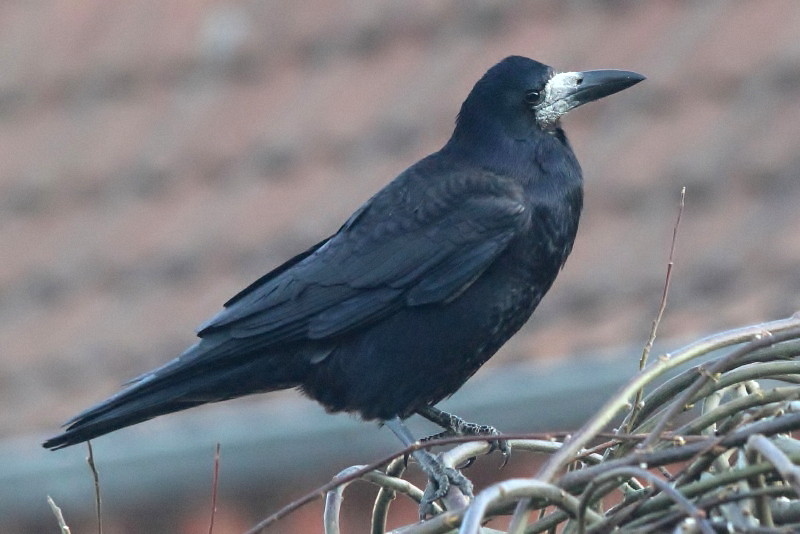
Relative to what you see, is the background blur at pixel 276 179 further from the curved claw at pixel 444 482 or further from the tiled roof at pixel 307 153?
the curved claw at pixel 444 482

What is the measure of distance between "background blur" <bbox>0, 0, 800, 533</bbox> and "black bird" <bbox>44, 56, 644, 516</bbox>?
99 cm

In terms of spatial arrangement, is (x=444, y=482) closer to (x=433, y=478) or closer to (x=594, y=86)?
(x=433, y=478)

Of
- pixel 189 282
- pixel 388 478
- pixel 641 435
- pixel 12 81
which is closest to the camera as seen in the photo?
pixel 641 435

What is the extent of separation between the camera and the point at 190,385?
3.48 meters

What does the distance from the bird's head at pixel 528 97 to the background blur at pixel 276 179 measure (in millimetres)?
958

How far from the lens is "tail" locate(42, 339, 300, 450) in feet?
10.6

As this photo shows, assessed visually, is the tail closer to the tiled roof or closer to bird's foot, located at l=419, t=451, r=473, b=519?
bird's foot, located at l=419, t=451, r=473, b=519

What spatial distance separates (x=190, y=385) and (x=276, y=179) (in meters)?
2.83

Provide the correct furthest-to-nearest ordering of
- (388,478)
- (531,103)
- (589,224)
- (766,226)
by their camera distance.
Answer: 1. (589,224)
2. (766,226)
3. (531,103)
4. (388,478)

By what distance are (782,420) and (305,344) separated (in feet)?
7.11

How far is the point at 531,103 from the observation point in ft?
13.0

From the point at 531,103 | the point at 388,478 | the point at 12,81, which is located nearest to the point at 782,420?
the point at 388,478

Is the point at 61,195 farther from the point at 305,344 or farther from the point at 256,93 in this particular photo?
the point at 305,344

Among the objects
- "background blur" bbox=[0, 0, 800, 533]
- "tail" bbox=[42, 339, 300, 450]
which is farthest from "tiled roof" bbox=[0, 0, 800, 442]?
"tail" bbox=[42, 339, 300, 450]
